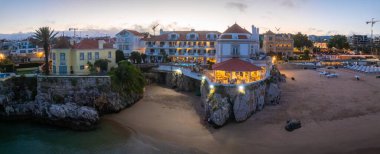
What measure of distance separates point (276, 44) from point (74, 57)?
232 ft

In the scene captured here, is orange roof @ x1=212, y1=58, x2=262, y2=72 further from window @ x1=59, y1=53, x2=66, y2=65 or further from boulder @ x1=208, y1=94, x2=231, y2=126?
window @ x1=59, y1=53, x2=66, y2=65

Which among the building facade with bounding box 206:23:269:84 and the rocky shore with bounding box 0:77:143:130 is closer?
the rocky shore with bounding box 0:77:143:130

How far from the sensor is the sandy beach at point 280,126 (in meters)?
26.3

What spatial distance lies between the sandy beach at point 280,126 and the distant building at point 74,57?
512 inches

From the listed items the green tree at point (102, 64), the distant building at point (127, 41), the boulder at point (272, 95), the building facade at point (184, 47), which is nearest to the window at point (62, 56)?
the green tree at point (102, 64)

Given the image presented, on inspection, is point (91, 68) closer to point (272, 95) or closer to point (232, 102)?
point (232, 102)

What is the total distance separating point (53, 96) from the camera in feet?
129

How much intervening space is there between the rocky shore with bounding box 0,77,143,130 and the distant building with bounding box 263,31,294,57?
68.8m

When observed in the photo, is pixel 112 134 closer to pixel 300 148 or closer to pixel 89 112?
pixel 89 112

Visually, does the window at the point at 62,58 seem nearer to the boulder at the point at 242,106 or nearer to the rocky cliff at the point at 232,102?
the rocky cliff at the point at 232,102

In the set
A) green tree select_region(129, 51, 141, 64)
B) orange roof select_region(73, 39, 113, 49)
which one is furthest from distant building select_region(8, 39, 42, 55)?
orange roof select_region(73, 39, 113, 49)

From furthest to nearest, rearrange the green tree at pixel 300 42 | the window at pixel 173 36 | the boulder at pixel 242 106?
the green tree at pixel 300 42 → the window at pixel 173 36 → the boulder at pixel 242 106

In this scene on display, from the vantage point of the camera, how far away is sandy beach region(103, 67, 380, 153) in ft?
86.3

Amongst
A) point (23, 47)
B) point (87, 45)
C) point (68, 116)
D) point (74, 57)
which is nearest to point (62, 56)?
point (74, 57)
